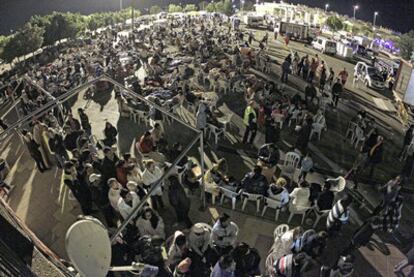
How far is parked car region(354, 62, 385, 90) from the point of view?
1923 cm

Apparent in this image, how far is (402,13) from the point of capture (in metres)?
89.5

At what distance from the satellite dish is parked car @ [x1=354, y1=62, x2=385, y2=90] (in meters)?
19.5

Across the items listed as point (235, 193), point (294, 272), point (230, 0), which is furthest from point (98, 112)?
point (230, 0)

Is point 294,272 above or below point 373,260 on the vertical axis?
above

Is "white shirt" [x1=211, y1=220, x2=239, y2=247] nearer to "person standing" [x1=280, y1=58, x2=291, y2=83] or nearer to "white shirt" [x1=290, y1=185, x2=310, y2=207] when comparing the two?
"white shirt" [x1=290, y1=185, x2=310, y2=207]

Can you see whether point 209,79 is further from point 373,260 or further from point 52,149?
point 373,260

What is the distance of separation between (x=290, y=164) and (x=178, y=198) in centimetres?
355

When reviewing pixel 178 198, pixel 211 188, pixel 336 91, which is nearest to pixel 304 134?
pixel 211 188

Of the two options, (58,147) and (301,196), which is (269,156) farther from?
(58,147)

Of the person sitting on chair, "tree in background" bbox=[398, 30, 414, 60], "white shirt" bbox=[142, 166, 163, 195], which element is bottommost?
"tree in background" bbox=[398, 30, 414, 60]

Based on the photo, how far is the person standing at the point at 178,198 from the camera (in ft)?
24.0

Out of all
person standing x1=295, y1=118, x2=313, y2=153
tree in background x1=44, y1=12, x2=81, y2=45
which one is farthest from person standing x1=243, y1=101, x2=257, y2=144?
tree in background x1=44, y1=12, x2=81, y2=45

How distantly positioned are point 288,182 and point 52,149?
6.57 meters

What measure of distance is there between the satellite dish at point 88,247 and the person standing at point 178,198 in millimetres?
4309
